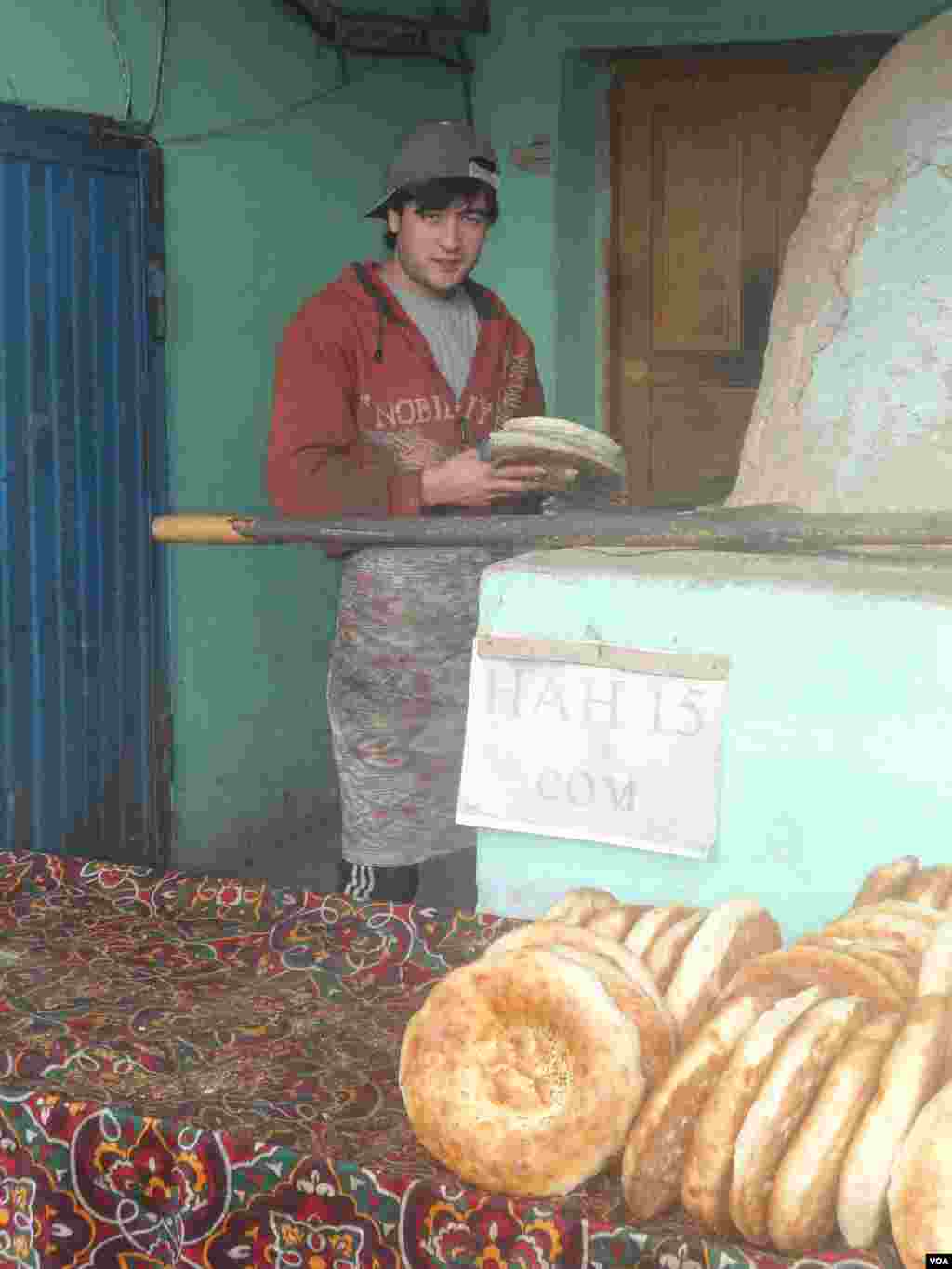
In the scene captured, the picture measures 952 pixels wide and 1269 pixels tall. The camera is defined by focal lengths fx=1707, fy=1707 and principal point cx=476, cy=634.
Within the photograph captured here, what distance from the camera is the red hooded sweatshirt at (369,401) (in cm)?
312

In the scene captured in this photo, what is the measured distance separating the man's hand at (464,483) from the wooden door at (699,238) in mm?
2505

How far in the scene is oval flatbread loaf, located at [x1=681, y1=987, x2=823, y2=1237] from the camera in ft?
4.20

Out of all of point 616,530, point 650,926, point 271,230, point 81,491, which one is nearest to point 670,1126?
point 650,926

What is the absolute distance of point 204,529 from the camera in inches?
85.9

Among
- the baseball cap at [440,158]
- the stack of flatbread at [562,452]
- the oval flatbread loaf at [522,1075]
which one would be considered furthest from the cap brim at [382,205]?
the oval flatbread loaf at [522,1075]

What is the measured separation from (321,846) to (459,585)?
2.05m

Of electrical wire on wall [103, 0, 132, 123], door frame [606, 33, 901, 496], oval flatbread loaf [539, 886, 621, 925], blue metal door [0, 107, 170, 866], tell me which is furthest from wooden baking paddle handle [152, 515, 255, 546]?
door frame [606, 33, 901, 496]

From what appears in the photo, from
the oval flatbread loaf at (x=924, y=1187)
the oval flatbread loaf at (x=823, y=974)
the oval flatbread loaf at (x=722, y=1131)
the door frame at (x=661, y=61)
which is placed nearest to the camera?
the oval flatbread loaf at (x=924, y=1187)

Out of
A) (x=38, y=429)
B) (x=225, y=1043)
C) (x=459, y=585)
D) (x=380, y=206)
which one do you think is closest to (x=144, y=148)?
(x=38, y=429)

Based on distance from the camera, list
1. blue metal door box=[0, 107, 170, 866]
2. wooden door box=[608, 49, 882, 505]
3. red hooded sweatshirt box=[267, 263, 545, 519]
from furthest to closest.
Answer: wooden door box=[608, 49, 882, 505] < blue metal door box=[0, 107, 170, 866] < red hooded sweatshirt box=[267, 263, 545, 519]

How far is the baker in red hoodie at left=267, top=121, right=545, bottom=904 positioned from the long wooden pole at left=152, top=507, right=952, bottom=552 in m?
0.90

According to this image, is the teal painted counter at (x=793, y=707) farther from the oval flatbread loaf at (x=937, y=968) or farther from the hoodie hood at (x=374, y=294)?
the hoodie hood at (x=374, y=294)

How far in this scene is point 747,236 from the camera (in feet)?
17.6

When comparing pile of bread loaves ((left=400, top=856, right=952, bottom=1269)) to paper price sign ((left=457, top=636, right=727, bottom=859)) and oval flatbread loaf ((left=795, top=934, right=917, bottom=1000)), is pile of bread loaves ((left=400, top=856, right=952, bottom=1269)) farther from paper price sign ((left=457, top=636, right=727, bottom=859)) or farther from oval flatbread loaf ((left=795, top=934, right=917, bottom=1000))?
paper price sign ((left=457, top=636, right=727, bottom=859))
